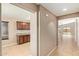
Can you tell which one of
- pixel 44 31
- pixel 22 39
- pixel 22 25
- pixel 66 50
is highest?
pixel 22 25

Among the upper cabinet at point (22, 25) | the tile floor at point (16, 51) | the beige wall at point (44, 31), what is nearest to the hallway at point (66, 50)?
the beige wall at point (44, 31)

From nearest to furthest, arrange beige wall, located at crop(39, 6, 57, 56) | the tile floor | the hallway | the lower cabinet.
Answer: beige wall, located at crop(39, 6, 57, 56) < the tile floor < the hallway < the lower cabinet

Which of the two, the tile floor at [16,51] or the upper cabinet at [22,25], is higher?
the upper cabinet at [22,25]

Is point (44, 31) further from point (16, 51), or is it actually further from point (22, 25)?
point (22, 25)

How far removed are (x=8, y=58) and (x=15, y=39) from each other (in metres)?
7.12

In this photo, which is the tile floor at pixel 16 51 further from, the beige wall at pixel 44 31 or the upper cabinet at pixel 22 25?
the upper cabinet at pixel 22 25

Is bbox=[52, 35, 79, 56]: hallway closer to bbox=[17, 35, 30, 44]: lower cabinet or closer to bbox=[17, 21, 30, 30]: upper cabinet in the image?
bbox=[17, 35, 30, 44]: lower cabinet

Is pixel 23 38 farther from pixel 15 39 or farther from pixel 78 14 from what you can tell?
pixel 78 14

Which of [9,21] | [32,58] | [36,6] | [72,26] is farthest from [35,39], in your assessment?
[72,26]

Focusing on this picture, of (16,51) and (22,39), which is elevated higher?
(22,39)

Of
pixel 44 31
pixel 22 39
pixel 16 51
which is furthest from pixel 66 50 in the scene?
pixel 22 39

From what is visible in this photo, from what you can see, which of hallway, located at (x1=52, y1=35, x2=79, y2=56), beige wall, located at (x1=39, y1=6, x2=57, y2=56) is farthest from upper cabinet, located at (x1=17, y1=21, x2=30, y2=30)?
beige wall, located at (x1=39, y1=6, x2=57, y2=56)

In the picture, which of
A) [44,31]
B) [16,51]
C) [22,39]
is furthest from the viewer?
[22,39]

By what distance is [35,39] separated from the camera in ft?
12.4
